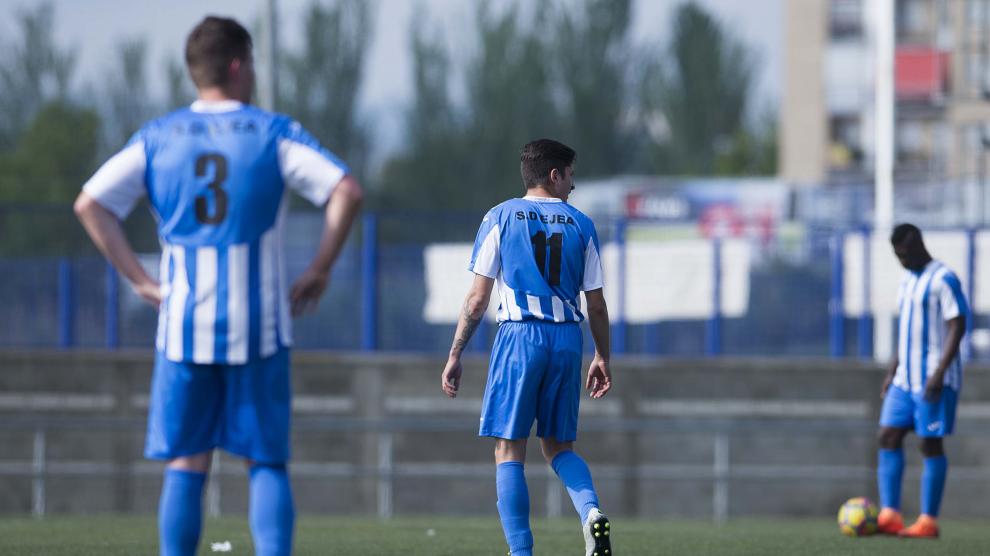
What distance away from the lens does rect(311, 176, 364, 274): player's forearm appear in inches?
201

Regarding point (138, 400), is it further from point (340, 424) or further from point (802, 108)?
point (802, 108)

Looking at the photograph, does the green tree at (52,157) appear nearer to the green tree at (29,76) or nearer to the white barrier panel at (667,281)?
the green tree at (29,76)

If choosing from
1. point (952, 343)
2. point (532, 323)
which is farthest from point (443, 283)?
point (532, 323)

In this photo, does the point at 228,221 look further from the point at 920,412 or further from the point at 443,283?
the point at 443,283

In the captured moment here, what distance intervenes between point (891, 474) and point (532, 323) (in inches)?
169

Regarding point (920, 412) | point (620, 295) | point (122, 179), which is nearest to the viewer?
point (122, 179)

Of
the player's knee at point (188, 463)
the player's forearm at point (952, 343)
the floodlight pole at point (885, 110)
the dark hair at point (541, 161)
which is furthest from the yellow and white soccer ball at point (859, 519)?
the floodlight pole at point (885, 110)

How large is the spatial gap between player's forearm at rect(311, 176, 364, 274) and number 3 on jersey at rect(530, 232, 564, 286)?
6.87 feet

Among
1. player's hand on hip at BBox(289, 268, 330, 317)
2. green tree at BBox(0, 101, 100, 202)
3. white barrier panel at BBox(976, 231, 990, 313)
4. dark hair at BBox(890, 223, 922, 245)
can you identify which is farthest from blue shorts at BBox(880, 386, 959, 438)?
green tree at BBox(0, 101, 100, 202)

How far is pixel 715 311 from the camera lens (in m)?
17.6

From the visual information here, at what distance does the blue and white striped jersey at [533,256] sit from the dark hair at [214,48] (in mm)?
2219

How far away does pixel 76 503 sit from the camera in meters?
16.7

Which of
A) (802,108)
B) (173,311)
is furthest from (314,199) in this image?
(802,108)

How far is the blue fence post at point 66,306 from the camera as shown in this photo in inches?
713
